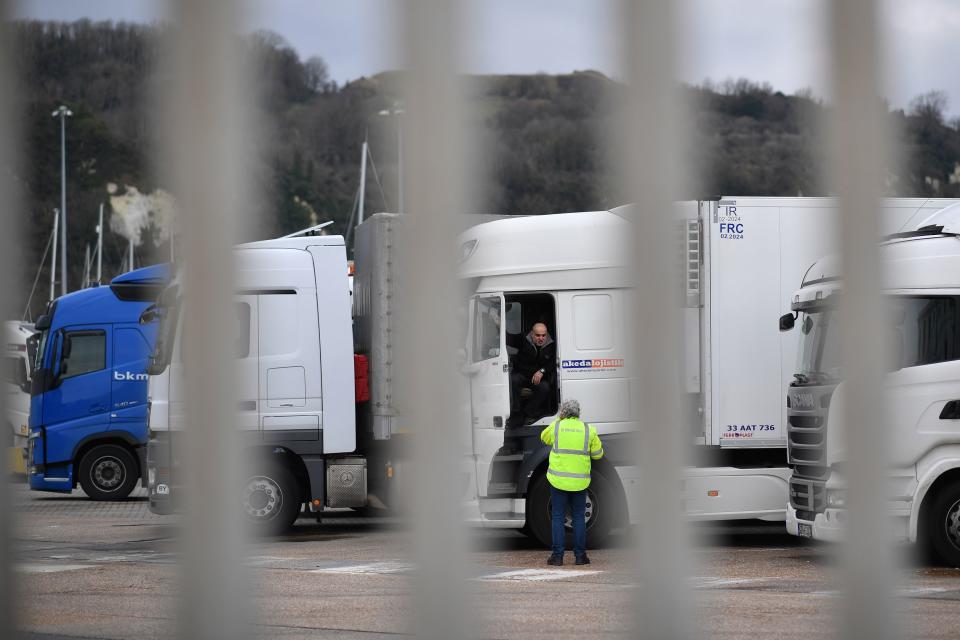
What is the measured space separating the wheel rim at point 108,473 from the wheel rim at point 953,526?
566 inches

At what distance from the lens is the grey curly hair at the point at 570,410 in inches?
511

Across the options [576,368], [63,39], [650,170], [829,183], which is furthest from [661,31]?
[576,368]

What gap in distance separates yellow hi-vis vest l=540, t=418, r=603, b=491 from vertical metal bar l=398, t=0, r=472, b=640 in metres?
10.5

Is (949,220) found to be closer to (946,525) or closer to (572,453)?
(946,525)

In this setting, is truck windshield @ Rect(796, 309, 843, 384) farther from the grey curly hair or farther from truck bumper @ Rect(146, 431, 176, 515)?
truck bumper @ Rect(146, 431, 176, 515)

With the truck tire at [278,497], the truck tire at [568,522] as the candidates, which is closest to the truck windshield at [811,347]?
the truck tire at [568,522]

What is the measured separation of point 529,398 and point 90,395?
33.1 ft

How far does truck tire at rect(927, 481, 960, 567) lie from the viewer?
39.3ft

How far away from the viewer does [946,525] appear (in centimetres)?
1205

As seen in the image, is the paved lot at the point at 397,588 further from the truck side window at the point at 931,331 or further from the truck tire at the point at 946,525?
the truck side window at the point at 931,331

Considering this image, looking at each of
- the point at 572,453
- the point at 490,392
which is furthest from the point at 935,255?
the point at 490,392

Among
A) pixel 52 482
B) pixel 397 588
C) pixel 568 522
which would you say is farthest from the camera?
pixel 52 482

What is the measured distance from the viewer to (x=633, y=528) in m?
2.53

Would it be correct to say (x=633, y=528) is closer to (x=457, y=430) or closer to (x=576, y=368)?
(x=457, y=430)
